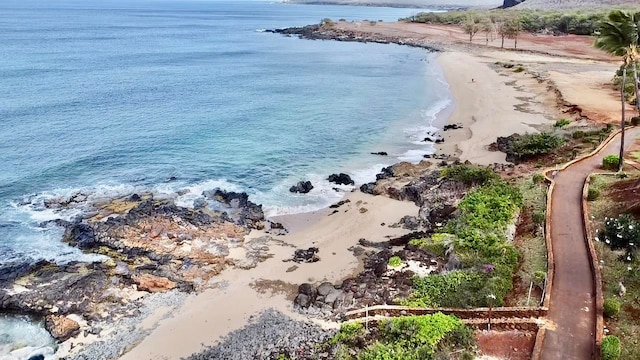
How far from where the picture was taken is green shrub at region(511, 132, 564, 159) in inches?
1672

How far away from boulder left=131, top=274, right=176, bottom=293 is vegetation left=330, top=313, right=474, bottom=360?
9.97m

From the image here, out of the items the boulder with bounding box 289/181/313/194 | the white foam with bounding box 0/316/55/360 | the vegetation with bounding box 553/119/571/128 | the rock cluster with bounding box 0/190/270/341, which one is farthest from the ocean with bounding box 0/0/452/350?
the vegetation with bounding box 553/119/571/128

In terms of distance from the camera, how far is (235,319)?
2377 centimetres

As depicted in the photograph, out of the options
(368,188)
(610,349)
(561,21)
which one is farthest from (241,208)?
(561,21)

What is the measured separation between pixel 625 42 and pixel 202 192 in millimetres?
29953

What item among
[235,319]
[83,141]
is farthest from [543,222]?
[83,141]

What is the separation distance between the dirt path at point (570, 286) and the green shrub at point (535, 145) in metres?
9.63

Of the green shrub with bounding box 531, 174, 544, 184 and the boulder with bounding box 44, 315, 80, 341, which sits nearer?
the boulder with bounding box 44, 315, 80, 341

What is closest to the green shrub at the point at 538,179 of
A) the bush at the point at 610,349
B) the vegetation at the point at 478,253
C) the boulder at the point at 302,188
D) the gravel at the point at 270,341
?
the vegetation at the point at 478,253

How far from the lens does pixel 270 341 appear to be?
21672 mm

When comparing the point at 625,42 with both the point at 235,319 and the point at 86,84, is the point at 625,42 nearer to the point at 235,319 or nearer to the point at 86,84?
the point at 235,319

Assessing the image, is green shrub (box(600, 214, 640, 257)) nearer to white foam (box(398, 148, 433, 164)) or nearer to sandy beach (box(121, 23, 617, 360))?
sandy beach (box(121, 23, 617, 360))

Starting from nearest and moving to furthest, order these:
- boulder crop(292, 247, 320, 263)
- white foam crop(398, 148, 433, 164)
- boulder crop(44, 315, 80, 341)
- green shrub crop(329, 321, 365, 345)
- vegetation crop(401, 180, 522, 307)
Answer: green shrub crop(329, 321, 365, 345) < vegetation crop(401, 180, 522, 307) < boulder crop(44, 315, 80, 341) < boulder crop(292, 247, 320, 263) < white foam crop(398, 148, 433, 164)

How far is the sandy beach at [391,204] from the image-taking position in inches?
934
